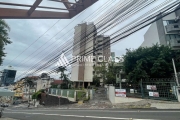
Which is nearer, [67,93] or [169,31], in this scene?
[67,93]

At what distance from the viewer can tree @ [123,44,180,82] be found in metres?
14.0

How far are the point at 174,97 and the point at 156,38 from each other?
20297 millimetres

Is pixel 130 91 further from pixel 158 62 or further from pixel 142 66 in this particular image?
pixel 158 62

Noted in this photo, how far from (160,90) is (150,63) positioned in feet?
16.4

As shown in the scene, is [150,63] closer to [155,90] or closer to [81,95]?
[155,90]

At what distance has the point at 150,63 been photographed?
1492cm

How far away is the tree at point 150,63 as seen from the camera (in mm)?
13961

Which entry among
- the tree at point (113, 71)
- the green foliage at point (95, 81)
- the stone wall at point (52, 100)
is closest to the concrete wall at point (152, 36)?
the tree at point (113, 71)

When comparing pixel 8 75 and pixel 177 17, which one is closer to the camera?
pixel 8 75

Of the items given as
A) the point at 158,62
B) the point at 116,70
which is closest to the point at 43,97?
the point at 116,70

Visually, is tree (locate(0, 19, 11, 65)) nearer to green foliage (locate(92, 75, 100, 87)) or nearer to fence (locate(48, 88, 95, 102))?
fence (locate(48, 88, 95, 102))

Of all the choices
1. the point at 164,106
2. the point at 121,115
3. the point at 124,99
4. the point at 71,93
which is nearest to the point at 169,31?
the point at 124,99

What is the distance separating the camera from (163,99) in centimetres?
1027

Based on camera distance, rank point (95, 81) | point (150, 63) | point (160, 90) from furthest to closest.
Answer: point (95, 81) → point (150, 63) → point (160, 90)
